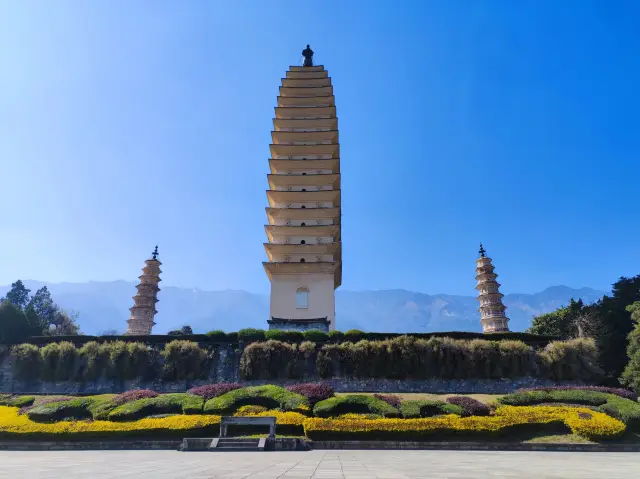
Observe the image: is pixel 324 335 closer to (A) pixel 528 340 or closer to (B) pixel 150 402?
(B) pixel 150 402

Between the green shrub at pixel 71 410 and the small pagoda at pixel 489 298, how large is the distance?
3783 centimetres

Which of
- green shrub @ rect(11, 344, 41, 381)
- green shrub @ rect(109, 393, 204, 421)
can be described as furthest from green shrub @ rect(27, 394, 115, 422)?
green shrub @ rect(11, 344, 41, 381)

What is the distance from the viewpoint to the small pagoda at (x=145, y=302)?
43.8 meters

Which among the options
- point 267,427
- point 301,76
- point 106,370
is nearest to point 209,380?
point 106,370

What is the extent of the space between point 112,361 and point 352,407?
52.3 feet

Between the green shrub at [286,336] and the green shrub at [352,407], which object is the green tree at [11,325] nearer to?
the green shrub at [286,336]

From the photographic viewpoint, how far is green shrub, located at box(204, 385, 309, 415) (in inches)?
676

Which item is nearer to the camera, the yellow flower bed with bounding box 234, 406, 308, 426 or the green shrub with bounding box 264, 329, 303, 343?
the yellow flower bed with bounding box 234, 406, 308, 426

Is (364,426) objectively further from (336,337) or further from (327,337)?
(327,337)

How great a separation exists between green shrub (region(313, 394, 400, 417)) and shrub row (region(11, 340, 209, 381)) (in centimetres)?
1076

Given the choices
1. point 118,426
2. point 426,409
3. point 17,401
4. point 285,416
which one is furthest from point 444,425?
point 17,401

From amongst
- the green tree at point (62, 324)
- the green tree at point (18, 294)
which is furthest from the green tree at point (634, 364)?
the green tree at point (18, 294)

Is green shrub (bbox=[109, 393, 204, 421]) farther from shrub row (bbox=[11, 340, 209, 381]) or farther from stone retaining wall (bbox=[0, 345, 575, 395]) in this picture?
shrub row (bbox=[11, 340, 209, 381])

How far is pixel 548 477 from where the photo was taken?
22.6 ft
